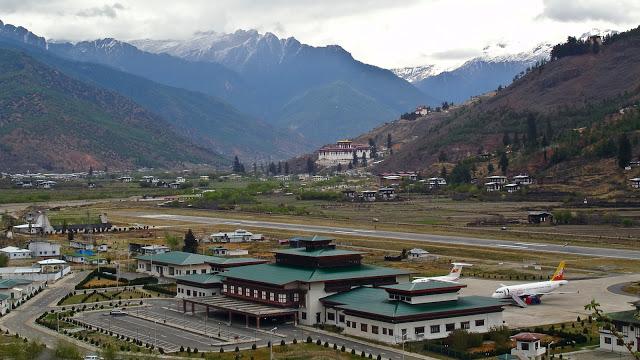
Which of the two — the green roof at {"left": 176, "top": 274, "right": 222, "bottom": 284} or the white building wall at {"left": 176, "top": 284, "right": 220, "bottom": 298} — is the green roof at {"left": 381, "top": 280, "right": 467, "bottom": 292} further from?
the white building wall at {"left": 176, "top": 284, "right": 220, "bottom": 298}

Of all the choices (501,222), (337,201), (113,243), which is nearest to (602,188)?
(501,222)

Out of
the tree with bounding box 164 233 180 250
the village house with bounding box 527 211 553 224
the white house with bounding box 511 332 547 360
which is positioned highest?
the village house with bounding box 527 211 553 224

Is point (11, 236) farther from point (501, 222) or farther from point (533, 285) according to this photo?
point (533, 285)

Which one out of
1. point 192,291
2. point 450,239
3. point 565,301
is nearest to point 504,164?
point 450,239

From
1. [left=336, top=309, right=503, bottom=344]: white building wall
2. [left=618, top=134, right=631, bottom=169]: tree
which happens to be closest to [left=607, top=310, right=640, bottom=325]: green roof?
[left=336, top=309, right=503, bottom=344]: white building wall

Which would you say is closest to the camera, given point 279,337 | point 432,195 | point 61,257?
point 279,337

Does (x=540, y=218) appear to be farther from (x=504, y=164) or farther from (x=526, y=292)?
(x=526, y=292)
